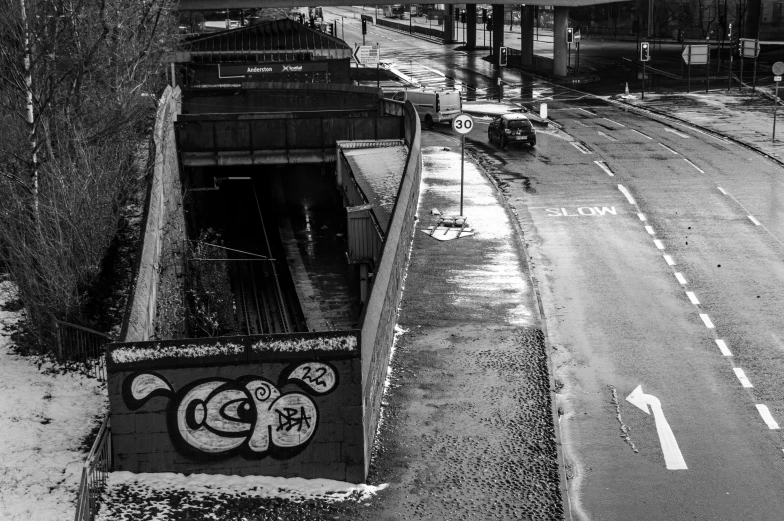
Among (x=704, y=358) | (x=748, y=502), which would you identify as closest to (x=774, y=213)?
(x=704, y=358)

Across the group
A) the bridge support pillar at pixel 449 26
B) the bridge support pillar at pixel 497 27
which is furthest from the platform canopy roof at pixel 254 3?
the bridge support pillar at pixel 449 26

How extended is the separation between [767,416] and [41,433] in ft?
41.1

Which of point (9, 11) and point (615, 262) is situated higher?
point (9, 11)

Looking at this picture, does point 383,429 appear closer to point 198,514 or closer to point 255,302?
point 198,514

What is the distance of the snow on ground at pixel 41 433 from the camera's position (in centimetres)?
1544

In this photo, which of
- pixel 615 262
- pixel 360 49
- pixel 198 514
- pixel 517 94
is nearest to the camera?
pixel 198 514

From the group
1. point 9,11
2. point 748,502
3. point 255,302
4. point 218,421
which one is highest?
point 9,11

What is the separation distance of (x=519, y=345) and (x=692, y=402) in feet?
12.3

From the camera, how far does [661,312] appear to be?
79.3 feet

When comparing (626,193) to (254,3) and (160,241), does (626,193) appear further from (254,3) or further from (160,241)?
(254,3)

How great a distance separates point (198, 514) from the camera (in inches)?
591

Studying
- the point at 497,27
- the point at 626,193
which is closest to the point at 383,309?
the point at 626,193

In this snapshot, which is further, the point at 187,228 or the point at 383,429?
the point at 187,228

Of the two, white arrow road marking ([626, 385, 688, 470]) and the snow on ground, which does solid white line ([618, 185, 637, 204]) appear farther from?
the snow on ground
